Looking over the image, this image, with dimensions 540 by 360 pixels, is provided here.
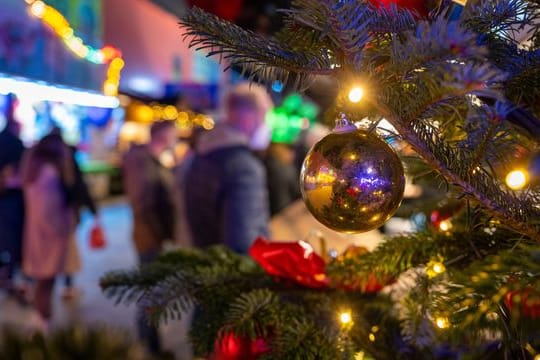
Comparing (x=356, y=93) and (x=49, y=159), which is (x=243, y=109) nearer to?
(x=49, y=159)

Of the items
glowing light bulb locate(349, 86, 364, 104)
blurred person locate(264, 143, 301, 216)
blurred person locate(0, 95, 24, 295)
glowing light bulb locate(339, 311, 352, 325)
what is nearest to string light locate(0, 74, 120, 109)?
blurred person locate(0, 95, 24, 295)

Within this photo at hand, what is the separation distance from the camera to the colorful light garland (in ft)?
15.3

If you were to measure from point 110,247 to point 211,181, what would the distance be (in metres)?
4.36

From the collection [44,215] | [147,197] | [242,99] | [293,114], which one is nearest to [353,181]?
[242,99]

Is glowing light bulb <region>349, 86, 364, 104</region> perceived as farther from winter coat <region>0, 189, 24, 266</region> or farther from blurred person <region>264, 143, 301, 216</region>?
winter coat <region>0, 189, 24, 266</region>

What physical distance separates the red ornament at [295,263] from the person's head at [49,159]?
2.83m

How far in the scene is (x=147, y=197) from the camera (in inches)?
124

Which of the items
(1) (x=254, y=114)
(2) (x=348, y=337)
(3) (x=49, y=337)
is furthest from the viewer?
(1) (x=254, y=114)

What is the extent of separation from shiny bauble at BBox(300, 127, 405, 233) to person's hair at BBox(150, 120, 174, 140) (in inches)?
112

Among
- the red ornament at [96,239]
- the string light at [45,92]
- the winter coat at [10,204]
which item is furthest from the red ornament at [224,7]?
the string light at [45,92]

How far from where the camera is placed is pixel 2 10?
472cm

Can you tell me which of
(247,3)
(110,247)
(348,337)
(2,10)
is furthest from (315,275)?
(110,247)

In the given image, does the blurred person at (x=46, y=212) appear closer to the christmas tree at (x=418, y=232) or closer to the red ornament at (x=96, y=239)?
the red ornament at (x=96, y=239)

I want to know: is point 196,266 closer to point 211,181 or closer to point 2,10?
point 211,181
